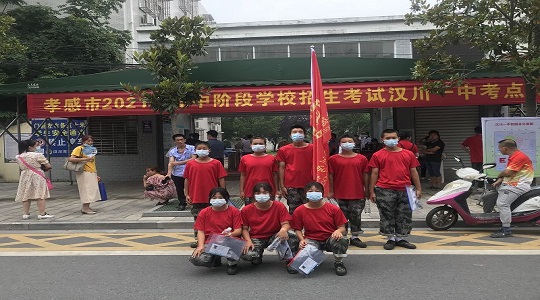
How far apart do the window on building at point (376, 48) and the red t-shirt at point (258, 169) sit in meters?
21.3

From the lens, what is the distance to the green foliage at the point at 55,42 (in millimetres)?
17844

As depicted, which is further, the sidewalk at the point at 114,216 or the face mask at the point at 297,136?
the sidewalk at the point at 114,216

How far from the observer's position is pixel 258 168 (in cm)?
584

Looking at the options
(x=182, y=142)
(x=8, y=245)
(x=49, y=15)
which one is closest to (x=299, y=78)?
(x=182, y=142)

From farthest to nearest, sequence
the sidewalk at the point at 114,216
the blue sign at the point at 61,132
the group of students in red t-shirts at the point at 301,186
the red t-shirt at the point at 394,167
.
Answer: the blue sign at the point at 61,132 < the sidewalk at the point at 114,216 < the red t-shirt at the point at 394,167 < the group of students in red t-shirts at the point at 301,186

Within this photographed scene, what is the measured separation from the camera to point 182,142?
833 cm

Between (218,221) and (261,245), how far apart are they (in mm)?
560

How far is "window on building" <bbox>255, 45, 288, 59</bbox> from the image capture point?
2638 cm

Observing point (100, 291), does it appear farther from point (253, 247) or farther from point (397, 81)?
point (397, 81)

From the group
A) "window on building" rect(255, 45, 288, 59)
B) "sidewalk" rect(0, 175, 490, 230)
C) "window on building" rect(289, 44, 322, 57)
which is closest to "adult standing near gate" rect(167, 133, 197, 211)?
"sidewalk" rect(0, 175, 490, 230)

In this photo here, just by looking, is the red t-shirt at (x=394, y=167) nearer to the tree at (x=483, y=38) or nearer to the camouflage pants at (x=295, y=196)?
the camouflage pants at (x=295, y=196)

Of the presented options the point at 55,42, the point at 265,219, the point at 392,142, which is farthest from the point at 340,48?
the point at 265,219

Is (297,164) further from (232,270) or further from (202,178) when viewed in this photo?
(232,270)

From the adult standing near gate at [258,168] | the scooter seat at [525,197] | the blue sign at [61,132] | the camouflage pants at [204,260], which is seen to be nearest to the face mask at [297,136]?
the adult standing near gate at [258,168]
